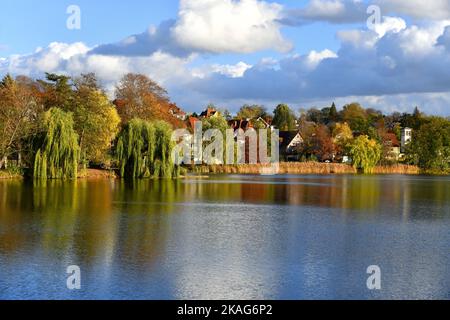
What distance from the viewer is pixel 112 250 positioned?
15562 millimetres

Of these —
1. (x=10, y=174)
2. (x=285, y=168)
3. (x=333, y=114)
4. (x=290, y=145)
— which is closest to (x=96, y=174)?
(x=10, y=174)

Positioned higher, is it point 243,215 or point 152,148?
point 152,148

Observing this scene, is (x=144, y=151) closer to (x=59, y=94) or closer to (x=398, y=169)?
(x=59, y=94)

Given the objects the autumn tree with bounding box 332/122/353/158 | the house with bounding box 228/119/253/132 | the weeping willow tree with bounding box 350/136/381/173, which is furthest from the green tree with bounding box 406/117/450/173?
the house with bounding box 228/119/253/132

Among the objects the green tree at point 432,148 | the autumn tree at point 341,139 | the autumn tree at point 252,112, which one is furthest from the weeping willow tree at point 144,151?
the autumn tree at point 252,112

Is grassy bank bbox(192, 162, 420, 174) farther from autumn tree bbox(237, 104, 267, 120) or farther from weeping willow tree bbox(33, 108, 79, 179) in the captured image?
autumn tree bbox(237, 104, 267, 120)

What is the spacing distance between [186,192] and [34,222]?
55.2 ft

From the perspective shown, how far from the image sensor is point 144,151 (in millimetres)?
51344

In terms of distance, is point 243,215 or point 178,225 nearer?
point 178,225

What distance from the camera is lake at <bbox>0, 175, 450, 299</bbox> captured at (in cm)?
1177

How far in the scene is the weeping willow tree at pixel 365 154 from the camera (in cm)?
8625

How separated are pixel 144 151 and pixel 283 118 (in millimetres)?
83331
